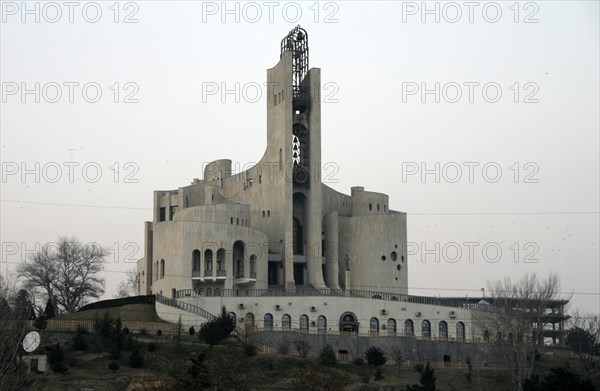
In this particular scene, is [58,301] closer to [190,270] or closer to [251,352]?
[190,270]

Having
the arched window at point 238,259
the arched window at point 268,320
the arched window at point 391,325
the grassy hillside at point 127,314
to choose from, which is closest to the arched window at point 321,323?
the arched window at point 268,320

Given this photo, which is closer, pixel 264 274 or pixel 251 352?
pixel 251 352

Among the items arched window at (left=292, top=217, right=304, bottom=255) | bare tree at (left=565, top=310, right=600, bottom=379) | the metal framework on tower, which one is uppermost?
the metal framework on tower

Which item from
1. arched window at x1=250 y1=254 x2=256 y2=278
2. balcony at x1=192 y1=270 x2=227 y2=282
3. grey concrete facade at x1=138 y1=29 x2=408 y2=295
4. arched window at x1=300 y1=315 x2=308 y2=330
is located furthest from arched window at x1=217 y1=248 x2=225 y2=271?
arched window at x1=300 y1=315 x2=308 y2=330

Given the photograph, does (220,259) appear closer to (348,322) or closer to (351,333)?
(348,322)

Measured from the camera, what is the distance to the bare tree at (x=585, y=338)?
82956 mm

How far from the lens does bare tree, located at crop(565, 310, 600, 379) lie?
272ft

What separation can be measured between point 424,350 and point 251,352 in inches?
650

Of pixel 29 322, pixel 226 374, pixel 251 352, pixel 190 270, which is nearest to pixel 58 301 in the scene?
pixel 190 270

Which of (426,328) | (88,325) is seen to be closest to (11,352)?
(88,325)

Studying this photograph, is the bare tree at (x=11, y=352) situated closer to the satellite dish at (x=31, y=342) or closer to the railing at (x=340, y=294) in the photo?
the satellite dish at (x=31, y=342)

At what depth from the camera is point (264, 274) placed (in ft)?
301

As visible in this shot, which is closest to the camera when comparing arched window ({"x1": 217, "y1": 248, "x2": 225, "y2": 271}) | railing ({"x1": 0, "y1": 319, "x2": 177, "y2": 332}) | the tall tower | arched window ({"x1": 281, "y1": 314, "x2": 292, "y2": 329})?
railing ({"x1": 0, "y1": 319, "x2": 177, "y2": 332})

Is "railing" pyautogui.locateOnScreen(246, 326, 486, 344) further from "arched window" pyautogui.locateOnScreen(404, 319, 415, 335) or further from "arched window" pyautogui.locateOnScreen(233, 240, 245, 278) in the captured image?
"arched window" pyautogui.locateOnScreen(233, 240, 245, 278)
